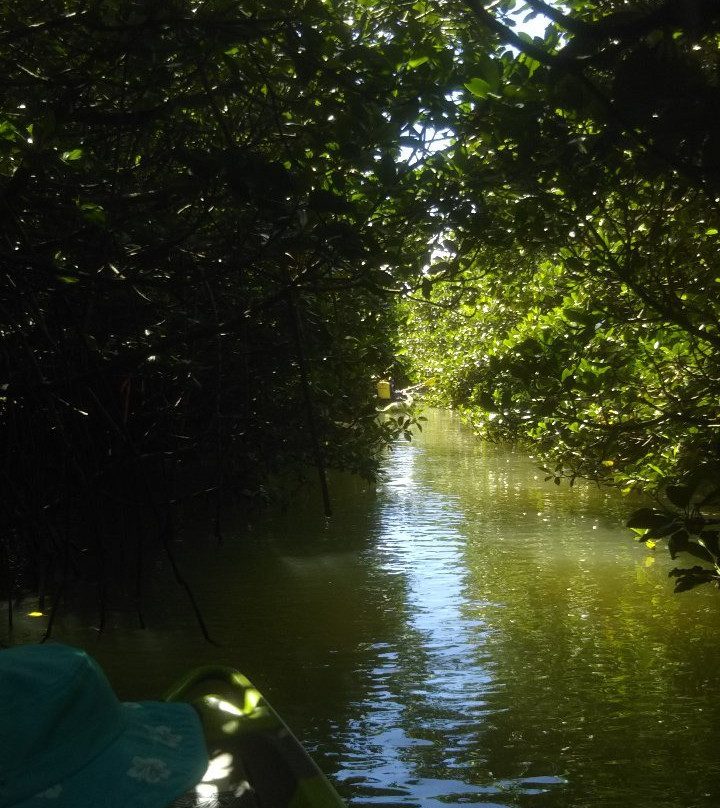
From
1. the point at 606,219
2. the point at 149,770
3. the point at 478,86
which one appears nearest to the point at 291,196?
the point at 478,86

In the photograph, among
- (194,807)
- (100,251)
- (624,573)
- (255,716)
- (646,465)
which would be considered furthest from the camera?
(624,573)

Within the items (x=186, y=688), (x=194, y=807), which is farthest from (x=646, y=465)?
(x=194, y=807)

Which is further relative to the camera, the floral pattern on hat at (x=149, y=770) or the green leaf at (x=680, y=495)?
the green leaf at (x=680, y=495)

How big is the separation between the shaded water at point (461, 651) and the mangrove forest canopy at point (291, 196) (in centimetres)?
113

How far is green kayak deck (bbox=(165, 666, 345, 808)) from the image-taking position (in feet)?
7.43

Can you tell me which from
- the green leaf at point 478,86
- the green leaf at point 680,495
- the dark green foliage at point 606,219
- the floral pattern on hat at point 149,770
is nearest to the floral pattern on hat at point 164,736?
the floral pattern on hat at point 149,770

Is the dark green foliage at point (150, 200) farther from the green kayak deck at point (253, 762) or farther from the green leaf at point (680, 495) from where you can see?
the green leaf at point (680, 495)

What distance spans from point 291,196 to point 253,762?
205 centimetres

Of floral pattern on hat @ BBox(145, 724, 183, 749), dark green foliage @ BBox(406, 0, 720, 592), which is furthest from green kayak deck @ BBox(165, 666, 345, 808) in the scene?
dark green foliage @ BBox(406, 0, 720, 592)

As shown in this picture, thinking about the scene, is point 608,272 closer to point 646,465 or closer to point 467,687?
point 646,465

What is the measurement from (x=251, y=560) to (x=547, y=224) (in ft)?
16.0

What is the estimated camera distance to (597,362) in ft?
25.6

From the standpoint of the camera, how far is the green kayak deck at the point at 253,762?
2264 mm

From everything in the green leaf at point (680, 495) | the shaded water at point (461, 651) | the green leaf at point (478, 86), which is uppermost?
the green leaf at point (478, 86)
